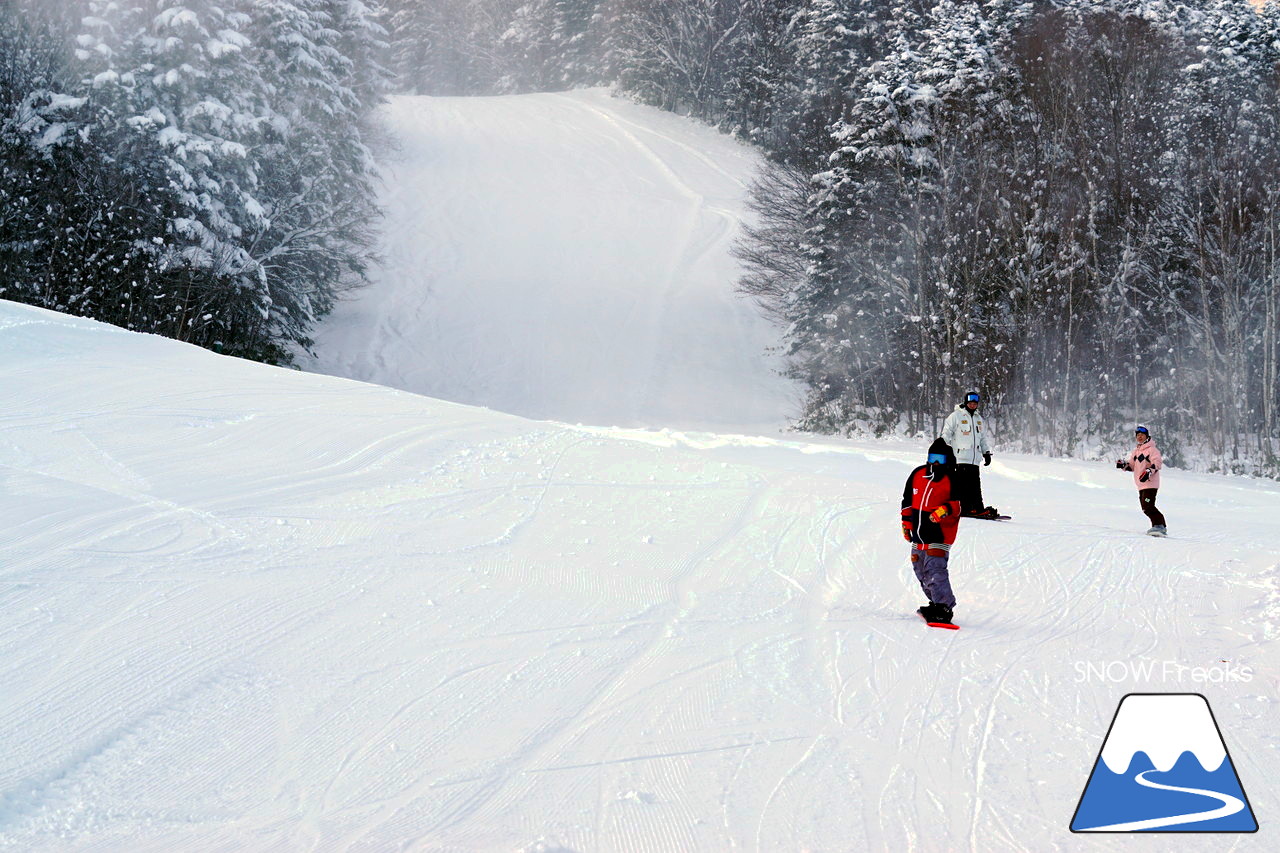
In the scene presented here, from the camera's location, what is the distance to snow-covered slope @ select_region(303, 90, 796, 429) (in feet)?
103

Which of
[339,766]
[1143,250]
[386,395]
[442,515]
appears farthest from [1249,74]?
[339,766]

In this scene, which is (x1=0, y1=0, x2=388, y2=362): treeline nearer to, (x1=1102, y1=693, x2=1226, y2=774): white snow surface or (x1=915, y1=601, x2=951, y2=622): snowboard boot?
(x1=915, y1=601, x2=951, y2=622): snowboard boot

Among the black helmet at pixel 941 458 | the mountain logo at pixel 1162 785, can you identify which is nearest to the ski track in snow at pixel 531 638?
the mountain logo at pixel 1162 785

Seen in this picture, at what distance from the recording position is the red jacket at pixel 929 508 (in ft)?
23.8

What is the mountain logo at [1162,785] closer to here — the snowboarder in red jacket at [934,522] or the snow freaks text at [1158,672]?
the snow freaks text at [1158,672]

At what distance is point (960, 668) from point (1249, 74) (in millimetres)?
24388

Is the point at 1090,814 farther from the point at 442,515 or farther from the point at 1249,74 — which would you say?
the point at 1249,74

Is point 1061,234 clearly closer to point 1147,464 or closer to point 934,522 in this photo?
Result: point 1147,464

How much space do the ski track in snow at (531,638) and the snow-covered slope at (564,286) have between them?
1547 cm

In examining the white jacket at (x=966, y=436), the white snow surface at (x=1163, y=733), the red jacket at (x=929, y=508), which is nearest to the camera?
the white snow surface at (x=1163, y=733)

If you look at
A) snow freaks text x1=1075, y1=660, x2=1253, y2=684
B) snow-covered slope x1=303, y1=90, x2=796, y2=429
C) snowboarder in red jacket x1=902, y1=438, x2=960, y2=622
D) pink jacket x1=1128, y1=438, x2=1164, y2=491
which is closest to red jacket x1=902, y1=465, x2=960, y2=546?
snowboarder in red jacket x1=902, y1=438, x2=960, y2=622

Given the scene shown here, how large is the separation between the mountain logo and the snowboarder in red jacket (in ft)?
6.31

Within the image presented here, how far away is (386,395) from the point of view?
1572 centimetres

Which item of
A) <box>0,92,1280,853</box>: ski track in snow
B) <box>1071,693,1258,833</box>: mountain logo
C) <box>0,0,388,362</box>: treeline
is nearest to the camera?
<box>1071,693,1258,833</box>: mountain logo
